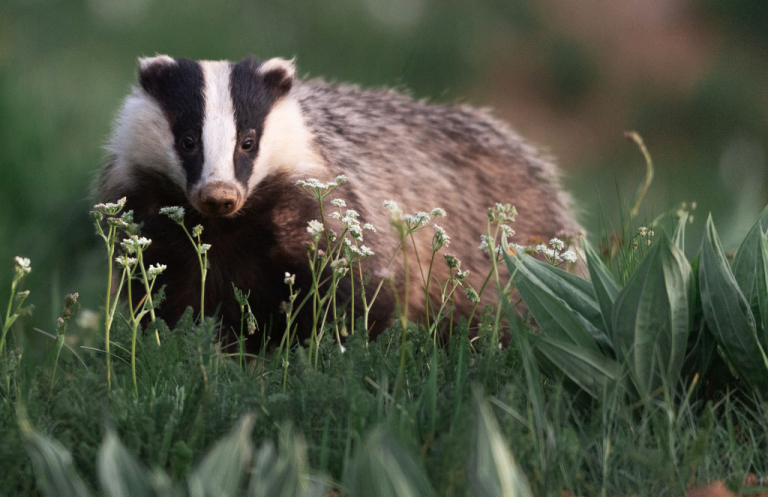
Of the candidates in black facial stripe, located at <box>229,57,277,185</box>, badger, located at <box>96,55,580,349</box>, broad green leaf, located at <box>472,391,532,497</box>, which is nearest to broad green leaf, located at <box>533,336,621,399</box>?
broad green leaf, located at <box>472,391,532,497</box>

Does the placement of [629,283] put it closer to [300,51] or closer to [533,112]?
[300,51]

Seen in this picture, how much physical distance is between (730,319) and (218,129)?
144cm

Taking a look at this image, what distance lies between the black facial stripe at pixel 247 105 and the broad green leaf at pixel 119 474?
4.64 feet

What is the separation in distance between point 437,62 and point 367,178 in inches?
203

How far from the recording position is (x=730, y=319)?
5.43 ft

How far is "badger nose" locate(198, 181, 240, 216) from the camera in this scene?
2.37 meters

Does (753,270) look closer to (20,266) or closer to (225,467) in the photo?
(225,467)

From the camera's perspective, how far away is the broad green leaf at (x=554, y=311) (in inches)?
68.9

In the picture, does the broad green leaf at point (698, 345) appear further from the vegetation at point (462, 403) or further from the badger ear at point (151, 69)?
the badger ear at point (151, 69)

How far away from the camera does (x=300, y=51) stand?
773 cm

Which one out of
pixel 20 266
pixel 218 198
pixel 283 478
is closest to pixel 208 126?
pixel 218 198

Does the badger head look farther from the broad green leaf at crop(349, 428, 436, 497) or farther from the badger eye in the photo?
the broad green leaf at crop(349, 428, 436, 497)

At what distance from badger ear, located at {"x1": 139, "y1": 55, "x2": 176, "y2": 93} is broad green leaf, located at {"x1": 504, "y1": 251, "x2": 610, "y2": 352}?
1.36 metres

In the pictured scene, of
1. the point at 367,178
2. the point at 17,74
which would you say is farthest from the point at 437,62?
the point at 367,178
